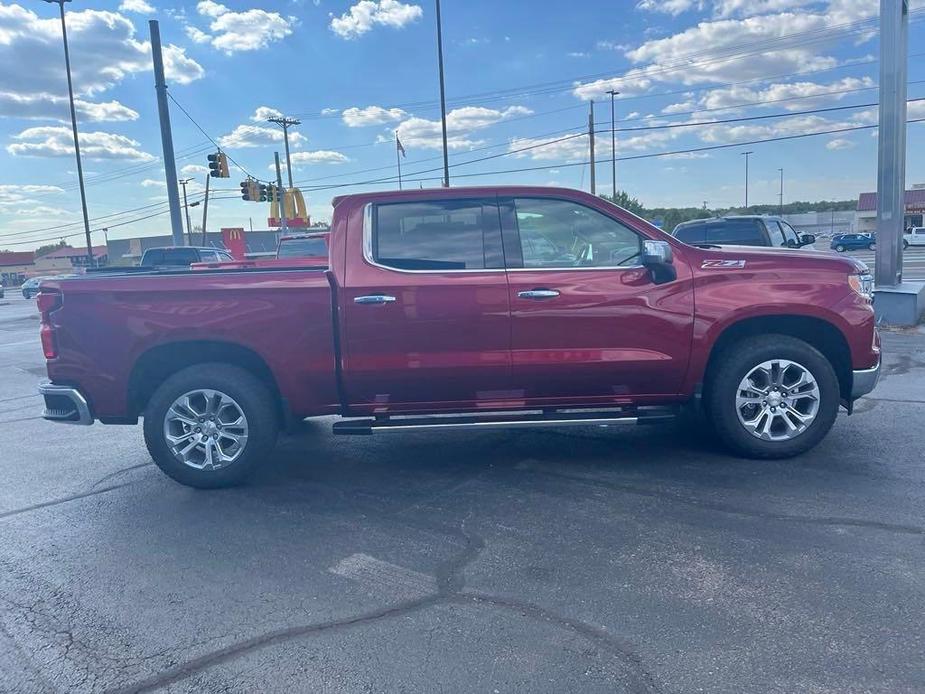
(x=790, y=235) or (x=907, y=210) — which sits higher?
(x=907, y=210)

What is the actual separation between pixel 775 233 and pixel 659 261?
1115 cm

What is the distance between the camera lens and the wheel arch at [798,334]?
5199 mm

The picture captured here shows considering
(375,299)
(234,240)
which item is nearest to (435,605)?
(375,299)

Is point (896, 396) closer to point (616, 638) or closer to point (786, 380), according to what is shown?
point (786, 380)

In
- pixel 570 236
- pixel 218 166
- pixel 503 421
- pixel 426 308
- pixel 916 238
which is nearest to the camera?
pixel 426 308

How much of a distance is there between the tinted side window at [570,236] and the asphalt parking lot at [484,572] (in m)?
1.55

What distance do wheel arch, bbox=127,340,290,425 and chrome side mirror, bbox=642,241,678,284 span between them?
2.75m

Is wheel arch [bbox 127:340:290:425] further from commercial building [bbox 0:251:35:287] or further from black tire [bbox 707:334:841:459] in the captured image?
commercial building [bbox 0:251:35:287]

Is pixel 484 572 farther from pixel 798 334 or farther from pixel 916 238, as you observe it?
pixel 916 238

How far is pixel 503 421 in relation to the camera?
16.6 feet

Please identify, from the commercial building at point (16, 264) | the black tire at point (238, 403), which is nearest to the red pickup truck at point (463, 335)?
the black tire at point (238, 403)

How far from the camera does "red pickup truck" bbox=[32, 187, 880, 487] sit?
4.94 metres

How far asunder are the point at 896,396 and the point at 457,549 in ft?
17.8

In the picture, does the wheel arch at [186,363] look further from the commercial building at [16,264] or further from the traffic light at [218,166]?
the commercial building at [16,264]
